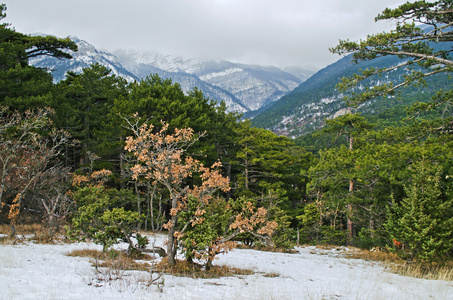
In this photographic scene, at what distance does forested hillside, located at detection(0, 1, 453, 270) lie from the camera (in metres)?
9.02

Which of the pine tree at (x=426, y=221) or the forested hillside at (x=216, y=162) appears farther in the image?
the pine tree at (x=426, y=221)

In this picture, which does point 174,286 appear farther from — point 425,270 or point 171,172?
point 425,270

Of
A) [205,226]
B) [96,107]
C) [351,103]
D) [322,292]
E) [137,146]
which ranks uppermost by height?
[96,107]

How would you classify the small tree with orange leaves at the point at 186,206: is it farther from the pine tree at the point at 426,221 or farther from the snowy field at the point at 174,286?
the pine tree at the point at 426,221

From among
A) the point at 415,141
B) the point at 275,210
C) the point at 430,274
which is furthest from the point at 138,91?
the point at 430,274

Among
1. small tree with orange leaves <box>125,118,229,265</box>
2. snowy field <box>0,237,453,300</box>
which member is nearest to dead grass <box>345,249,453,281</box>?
snowy field <box>0,237,453,300</box>

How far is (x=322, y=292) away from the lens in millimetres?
6953

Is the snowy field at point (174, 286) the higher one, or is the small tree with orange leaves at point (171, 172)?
the small tree with orange leaves at point (171, 172)

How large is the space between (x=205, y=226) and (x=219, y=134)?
76.1ft

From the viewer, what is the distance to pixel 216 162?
1830 cm

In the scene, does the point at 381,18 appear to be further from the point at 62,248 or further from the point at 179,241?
the point at 62,248

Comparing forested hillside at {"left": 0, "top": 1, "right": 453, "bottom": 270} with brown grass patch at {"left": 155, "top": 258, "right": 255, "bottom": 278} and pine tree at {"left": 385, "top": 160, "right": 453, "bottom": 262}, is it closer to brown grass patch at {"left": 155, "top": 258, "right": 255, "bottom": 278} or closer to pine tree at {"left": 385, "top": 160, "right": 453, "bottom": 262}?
pine tree at {"left": 385, "top": 160, "right": 453, "bottom": 262}

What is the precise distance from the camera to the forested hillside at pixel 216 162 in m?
9.02

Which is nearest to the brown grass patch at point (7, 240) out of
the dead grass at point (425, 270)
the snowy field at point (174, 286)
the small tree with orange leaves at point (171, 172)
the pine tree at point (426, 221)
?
Result: the snowy field at point (174, 286)
